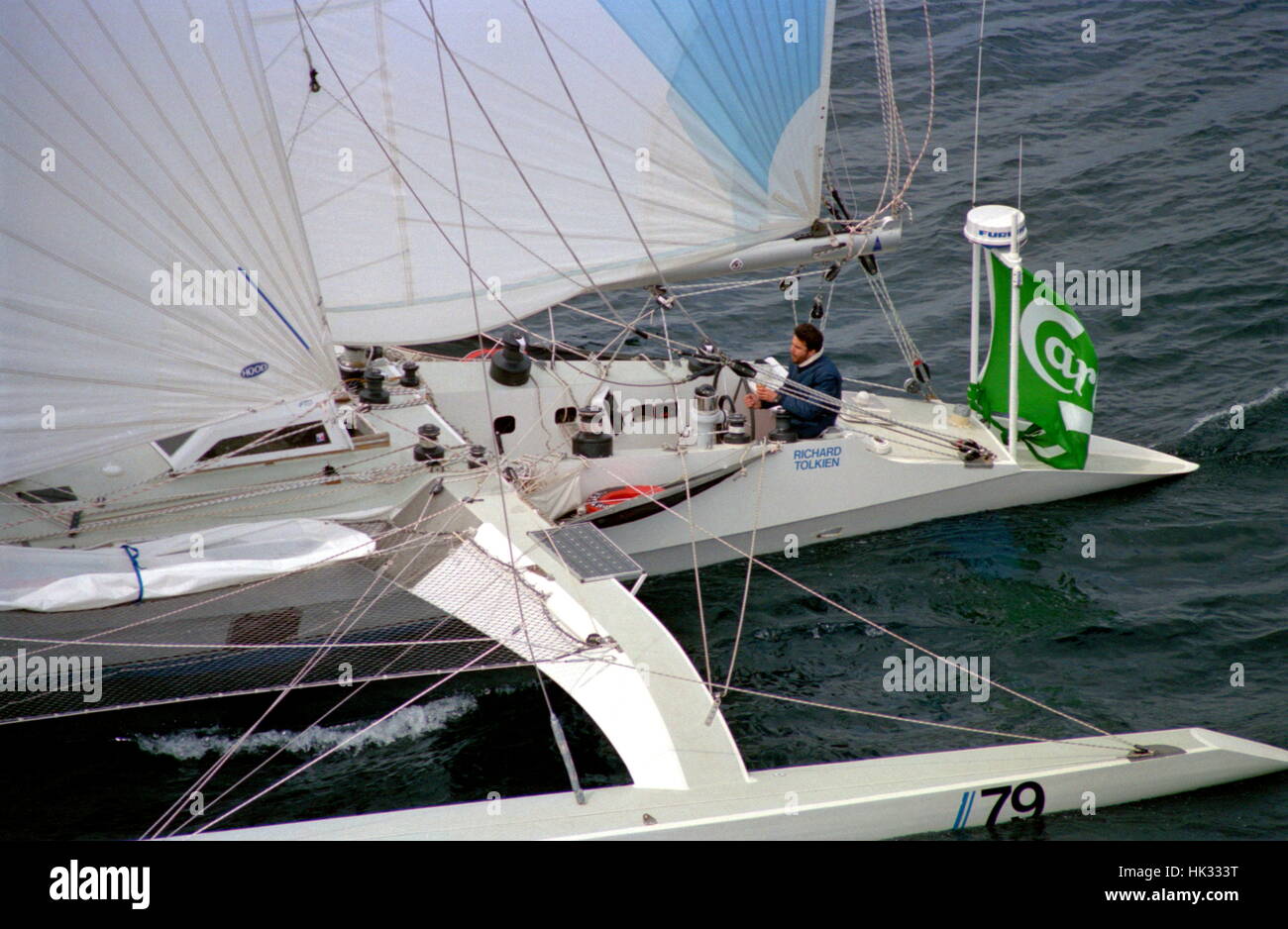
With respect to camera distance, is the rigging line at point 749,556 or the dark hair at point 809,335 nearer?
the rigging line at point 749,556

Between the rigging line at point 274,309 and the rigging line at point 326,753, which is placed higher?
the rigging line at point 274,309

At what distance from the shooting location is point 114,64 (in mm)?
5594

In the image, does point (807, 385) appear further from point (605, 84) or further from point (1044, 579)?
point (605, 84)

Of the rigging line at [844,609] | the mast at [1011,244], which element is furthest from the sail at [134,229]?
the mast at [1011,244]

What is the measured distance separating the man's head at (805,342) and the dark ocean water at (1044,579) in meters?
1.29

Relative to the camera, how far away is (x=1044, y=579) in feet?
27.8

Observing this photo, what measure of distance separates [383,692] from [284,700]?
55 cm

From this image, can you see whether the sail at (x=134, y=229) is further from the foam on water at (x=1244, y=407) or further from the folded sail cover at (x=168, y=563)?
the foam on water at (x=1244, y=407)

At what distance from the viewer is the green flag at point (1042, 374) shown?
8.95 m

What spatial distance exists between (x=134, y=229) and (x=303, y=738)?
9.08 feet

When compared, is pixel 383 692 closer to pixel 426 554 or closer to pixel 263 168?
pixel 426 554

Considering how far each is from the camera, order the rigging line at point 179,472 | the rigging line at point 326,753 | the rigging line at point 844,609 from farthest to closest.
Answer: the rigging line at point 179,472
the rigging line at point 844,609
the rigging line at point 326,753

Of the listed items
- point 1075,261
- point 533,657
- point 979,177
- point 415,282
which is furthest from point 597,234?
point 979,177

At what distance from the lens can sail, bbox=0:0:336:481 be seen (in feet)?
18.1
